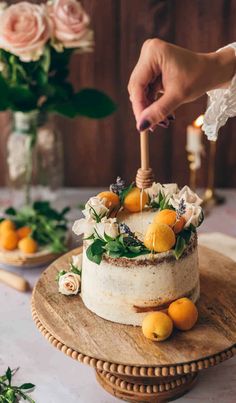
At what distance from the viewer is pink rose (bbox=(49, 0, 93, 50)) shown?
1.64 metres

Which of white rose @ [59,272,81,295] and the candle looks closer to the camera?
white rose @ [59,272,81,295]

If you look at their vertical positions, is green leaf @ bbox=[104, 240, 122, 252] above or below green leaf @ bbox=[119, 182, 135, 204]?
below

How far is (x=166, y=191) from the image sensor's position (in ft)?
4.23

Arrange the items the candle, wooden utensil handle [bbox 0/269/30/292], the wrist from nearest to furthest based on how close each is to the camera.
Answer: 1. the wrist
2. wooden utensil handle [bbox 0/269/30/292]
3. the candle

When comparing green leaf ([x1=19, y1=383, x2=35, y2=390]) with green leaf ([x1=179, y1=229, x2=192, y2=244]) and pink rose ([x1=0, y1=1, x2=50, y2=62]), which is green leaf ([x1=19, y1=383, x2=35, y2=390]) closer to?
green leaf ([x1=179, y1=229, x2=192, y2=244])

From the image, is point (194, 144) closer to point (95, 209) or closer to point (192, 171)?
point (192, 171)

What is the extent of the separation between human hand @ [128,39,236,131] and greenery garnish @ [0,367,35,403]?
525mm

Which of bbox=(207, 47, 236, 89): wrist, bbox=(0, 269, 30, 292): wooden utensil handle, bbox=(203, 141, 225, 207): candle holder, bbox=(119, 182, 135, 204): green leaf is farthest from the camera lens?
bbox=(203, 141, 225, 207): candle holder

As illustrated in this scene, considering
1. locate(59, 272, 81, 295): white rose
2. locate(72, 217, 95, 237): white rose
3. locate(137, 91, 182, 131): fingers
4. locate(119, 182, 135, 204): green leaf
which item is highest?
locate(137, 91, 182, 131): fingers

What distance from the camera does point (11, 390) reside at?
1235 mm

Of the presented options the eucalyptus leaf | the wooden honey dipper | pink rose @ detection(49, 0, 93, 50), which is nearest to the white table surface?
the eucalyptus leaf

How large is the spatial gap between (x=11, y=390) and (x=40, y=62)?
2.73ft

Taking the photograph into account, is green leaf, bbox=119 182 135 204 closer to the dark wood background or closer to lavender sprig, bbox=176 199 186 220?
lavender sprig, bbox=176 199 186 220

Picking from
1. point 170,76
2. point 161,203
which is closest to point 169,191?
point 161,203
